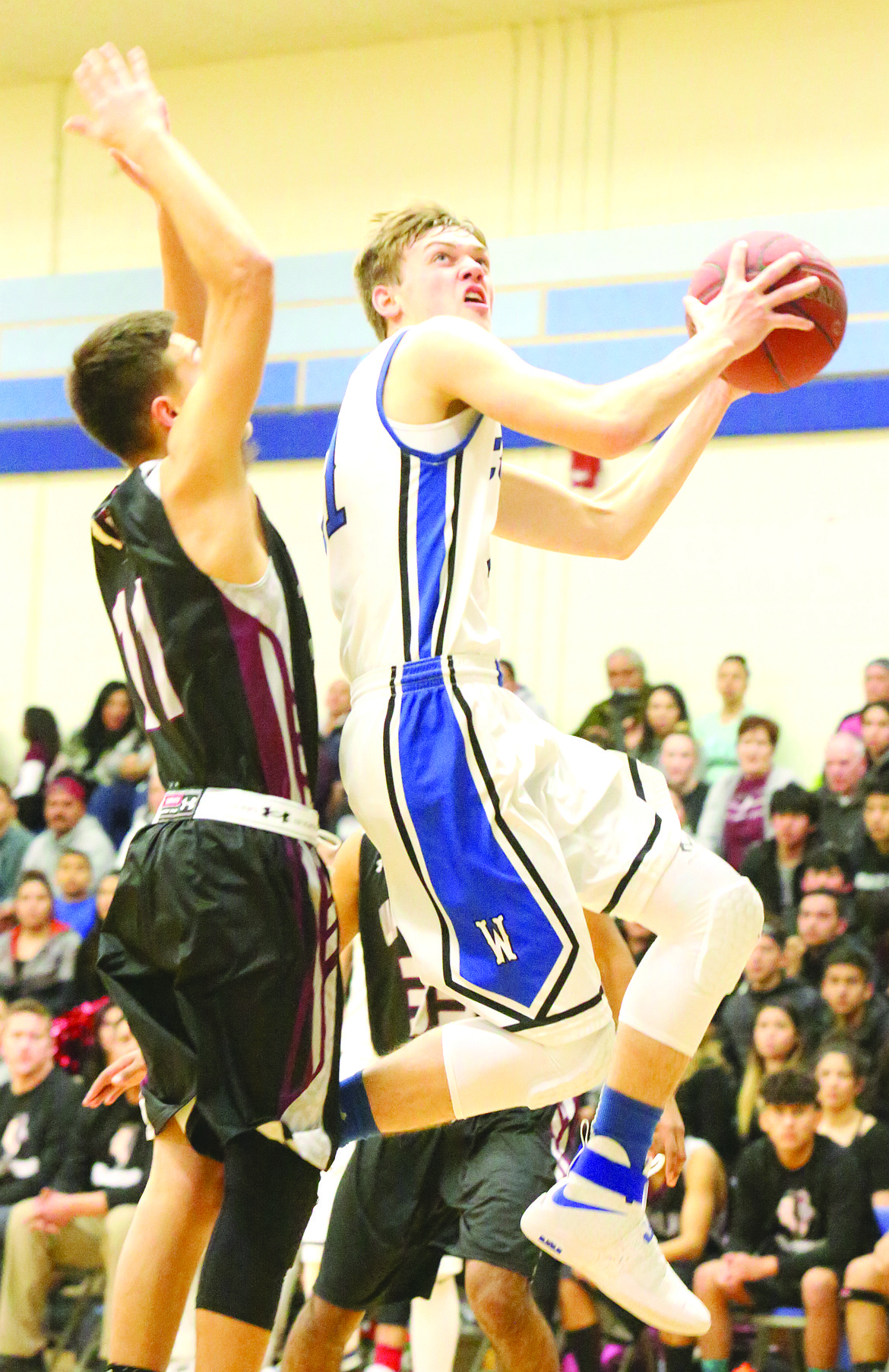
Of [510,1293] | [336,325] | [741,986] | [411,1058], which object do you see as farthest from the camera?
[336,325]

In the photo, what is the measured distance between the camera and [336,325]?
1206cm

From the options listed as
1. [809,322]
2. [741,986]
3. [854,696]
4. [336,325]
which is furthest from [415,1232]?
[336,325]

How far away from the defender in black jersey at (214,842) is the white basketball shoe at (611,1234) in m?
0.52

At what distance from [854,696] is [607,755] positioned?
7.31m

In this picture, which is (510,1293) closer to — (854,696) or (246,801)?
(246,801)

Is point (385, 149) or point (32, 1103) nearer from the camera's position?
point (32, 1103)

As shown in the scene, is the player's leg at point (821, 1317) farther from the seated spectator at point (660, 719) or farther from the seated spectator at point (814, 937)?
the seated spectator at point (660, 719)

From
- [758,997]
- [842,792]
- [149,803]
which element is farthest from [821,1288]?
[149,803]

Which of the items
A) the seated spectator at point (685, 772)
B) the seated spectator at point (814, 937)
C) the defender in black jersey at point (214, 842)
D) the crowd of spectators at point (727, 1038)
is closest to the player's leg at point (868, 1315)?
the crowd of spectators at point (727, 1038)

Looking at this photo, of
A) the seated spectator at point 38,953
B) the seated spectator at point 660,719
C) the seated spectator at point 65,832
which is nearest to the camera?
the seated spectator at point 38,953

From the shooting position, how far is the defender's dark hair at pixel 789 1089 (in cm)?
697

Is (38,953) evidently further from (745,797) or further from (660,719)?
(745,797)

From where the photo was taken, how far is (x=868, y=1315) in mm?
6445

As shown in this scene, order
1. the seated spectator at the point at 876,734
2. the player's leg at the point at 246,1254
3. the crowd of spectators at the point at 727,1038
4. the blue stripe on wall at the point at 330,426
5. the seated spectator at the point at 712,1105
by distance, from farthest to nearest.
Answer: the blue stripe on wall at the point at 330,426, the seated spectator at the point at 876,734, the seated spectator at the point at 712,1105, the crowd of spectators at the point at 727,1038, the player's leg at the point at 246,1254
